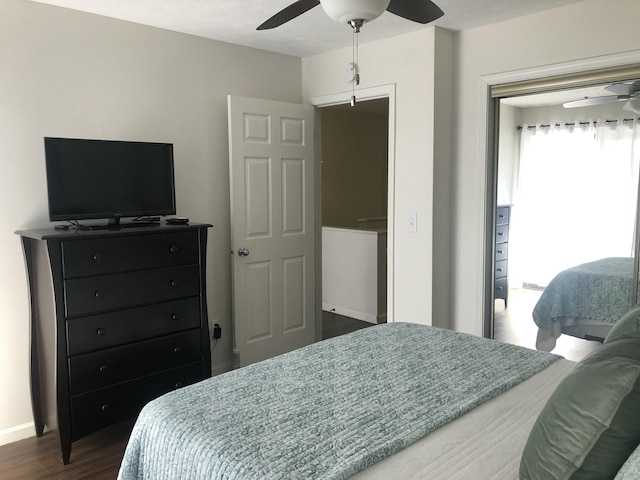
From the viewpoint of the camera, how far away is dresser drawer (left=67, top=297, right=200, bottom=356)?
107 inches

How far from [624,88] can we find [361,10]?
1896mm

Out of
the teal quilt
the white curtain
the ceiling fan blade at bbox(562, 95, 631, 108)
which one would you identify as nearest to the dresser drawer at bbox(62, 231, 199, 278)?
the white curtain

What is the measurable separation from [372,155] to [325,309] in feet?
8.21

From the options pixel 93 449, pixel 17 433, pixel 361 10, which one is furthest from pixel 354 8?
pixel 17 433

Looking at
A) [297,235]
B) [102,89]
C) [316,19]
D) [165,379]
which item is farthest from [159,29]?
[165,379]

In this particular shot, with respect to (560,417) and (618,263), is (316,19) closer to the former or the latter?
(618,263)

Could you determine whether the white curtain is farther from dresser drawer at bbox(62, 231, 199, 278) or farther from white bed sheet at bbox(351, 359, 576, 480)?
dresser drawer at bbox(62, 231, 199, 278)

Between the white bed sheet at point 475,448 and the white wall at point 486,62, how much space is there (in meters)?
1.83

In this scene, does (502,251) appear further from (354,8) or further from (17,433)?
(17,433)

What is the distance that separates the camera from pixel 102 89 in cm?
320

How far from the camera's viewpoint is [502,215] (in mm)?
3494

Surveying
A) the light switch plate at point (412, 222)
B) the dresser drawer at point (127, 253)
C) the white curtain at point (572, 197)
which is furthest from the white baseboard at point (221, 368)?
the white curtain at point (572, 197)

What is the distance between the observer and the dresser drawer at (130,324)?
8.91 feet

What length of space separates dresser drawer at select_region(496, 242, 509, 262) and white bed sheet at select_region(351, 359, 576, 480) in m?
1.79
